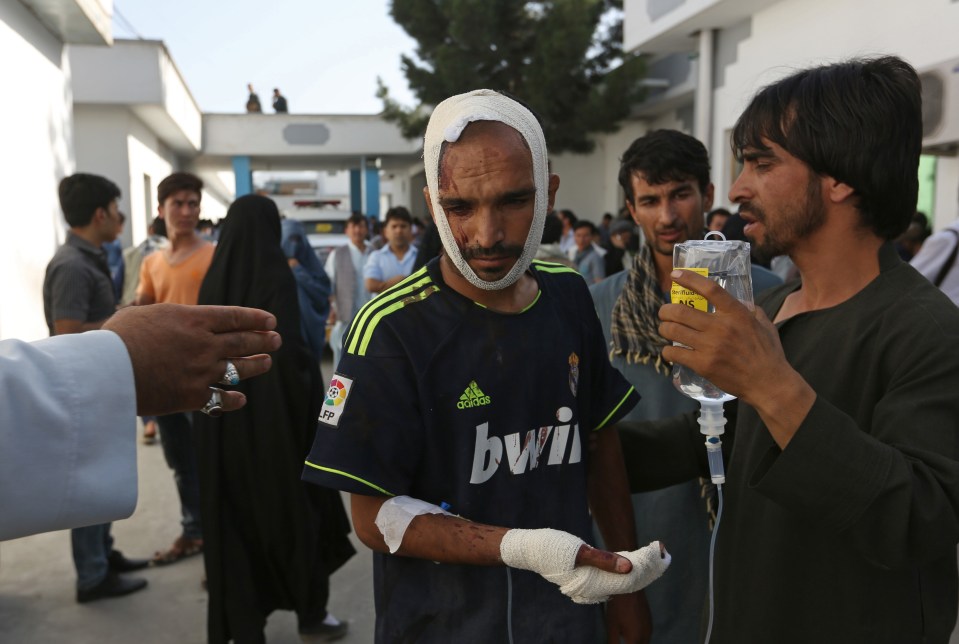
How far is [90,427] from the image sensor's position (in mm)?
1106

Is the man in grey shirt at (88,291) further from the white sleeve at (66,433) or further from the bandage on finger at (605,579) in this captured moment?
the bandage on finger at (605,579)

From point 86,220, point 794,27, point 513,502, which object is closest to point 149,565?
point 86,220

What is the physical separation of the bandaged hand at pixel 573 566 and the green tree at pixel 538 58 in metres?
15.7

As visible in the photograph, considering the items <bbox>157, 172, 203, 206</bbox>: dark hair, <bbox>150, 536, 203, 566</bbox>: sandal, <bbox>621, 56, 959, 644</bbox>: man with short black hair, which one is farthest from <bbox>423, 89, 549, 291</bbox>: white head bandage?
<bbox>150, 536, 203, 566</bbox>: sandal

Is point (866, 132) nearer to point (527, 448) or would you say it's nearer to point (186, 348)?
point (527, 448)

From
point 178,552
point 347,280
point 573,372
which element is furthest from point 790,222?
point 347,280

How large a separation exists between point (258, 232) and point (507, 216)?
7.64 feet

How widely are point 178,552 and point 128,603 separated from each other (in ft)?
1.84

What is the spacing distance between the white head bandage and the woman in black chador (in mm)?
2142

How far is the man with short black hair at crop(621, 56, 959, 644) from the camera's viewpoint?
1264 mm

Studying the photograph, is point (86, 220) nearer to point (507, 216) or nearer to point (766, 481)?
point (507, 216)

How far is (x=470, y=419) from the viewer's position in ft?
5.17

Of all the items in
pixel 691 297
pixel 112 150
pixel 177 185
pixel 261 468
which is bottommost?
pixel 261 468

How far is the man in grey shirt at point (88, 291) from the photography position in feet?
13.1
